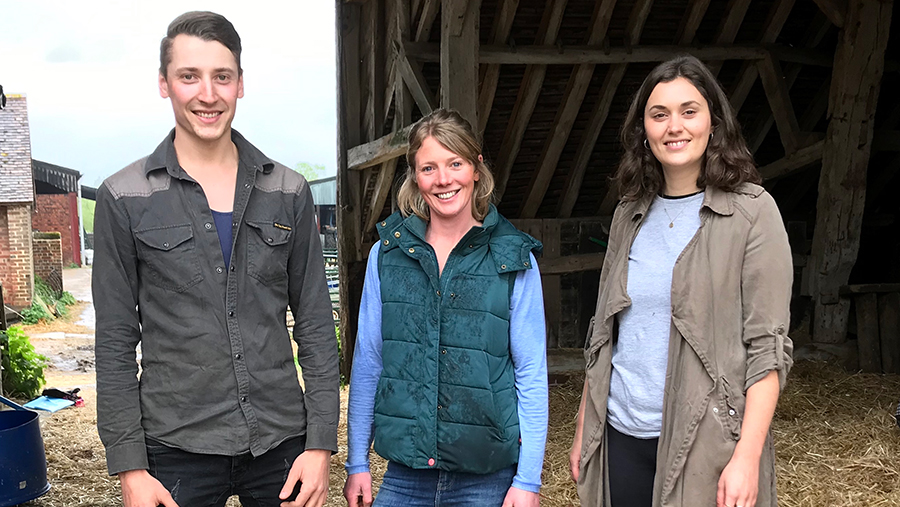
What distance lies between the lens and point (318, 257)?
181 cm

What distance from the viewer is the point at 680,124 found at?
1717 mm

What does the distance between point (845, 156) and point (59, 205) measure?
2500 centimetres

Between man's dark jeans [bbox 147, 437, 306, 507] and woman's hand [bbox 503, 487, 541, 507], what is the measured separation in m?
0.49

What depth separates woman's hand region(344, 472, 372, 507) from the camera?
74.5 inches

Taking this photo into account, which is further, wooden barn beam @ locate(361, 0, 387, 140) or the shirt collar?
wooden barn beam @ locate(361, 0, 387, 140)

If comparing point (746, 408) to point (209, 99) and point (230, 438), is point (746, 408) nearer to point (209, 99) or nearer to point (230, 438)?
point (230, 438)

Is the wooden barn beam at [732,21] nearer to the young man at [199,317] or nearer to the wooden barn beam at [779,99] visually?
the wooden barn beam at [779,99]

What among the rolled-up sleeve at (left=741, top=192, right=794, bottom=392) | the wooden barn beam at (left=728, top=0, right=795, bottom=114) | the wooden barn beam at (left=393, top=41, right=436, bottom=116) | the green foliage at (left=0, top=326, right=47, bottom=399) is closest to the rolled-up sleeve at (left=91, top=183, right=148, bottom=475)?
the rolled-up sleeve at (left=741, top=192, right=794, bottom=392)

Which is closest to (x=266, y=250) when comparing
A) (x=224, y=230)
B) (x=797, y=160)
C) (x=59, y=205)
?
(x=224, y=230)

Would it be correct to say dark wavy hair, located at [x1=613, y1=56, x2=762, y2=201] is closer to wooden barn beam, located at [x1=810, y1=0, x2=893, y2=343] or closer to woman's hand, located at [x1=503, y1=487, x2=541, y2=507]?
woman's hand, located at [x1=503, y1=487, x2=541, y2=507]

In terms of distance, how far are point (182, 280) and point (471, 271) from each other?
2.14 ft

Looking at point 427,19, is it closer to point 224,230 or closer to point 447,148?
→ point 447,148

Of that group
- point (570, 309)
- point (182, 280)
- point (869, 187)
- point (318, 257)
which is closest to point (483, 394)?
point (318, 257)

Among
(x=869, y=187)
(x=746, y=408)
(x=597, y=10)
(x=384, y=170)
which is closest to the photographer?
(x=746, y=408)
